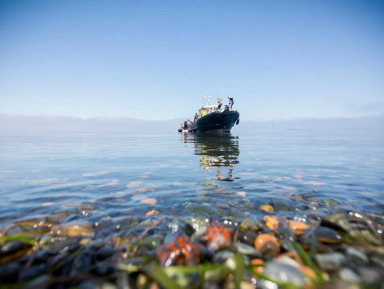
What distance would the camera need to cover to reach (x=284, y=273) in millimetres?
1777

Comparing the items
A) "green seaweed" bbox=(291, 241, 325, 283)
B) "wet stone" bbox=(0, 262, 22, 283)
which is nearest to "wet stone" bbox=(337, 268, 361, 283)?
"green seaweed" bbox=(291, 241, 325, 283)

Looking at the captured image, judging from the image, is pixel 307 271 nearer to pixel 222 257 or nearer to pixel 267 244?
pixel 267 244

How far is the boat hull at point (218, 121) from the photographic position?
3538cm

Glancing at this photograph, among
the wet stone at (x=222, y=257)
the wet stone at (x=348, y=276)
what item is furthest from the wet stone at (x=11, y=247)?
the wet stone at (x=348, y=276)

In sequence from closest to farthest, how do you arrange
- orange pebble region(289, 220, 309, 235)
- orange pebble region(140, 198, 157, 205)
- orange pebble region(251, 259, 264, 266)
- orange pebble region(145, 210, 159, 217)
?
orange pebble region(251, 259, 264, 266) → orange pebble region(289, 220, 309, 235) → orange pebble region(145, 210, 159, 217) → orange pebble region(140, 198, 157, 205)

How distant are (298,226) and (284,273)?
1568 mm

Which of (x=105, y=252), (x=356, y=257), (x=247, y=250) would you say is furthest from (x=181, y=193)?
(x=356, y=257)

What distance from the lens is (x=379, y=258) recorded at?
6.69ft

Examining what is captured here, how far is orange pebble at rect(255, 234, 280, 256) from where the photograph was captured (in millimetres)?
2410

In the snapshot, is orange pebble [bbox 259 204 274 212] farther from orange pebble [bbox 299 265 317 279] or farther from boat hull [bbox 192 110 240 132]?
boat hull [bbox 192 110 240 132]

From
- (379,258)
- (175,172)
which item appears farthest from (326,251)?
(175,172)

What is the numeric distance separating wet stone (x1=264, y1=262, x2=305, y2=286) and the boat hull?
110 ft

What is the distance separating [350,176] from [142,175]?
744cm

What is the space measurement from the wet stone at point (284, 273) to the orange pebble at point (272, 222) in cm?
119
